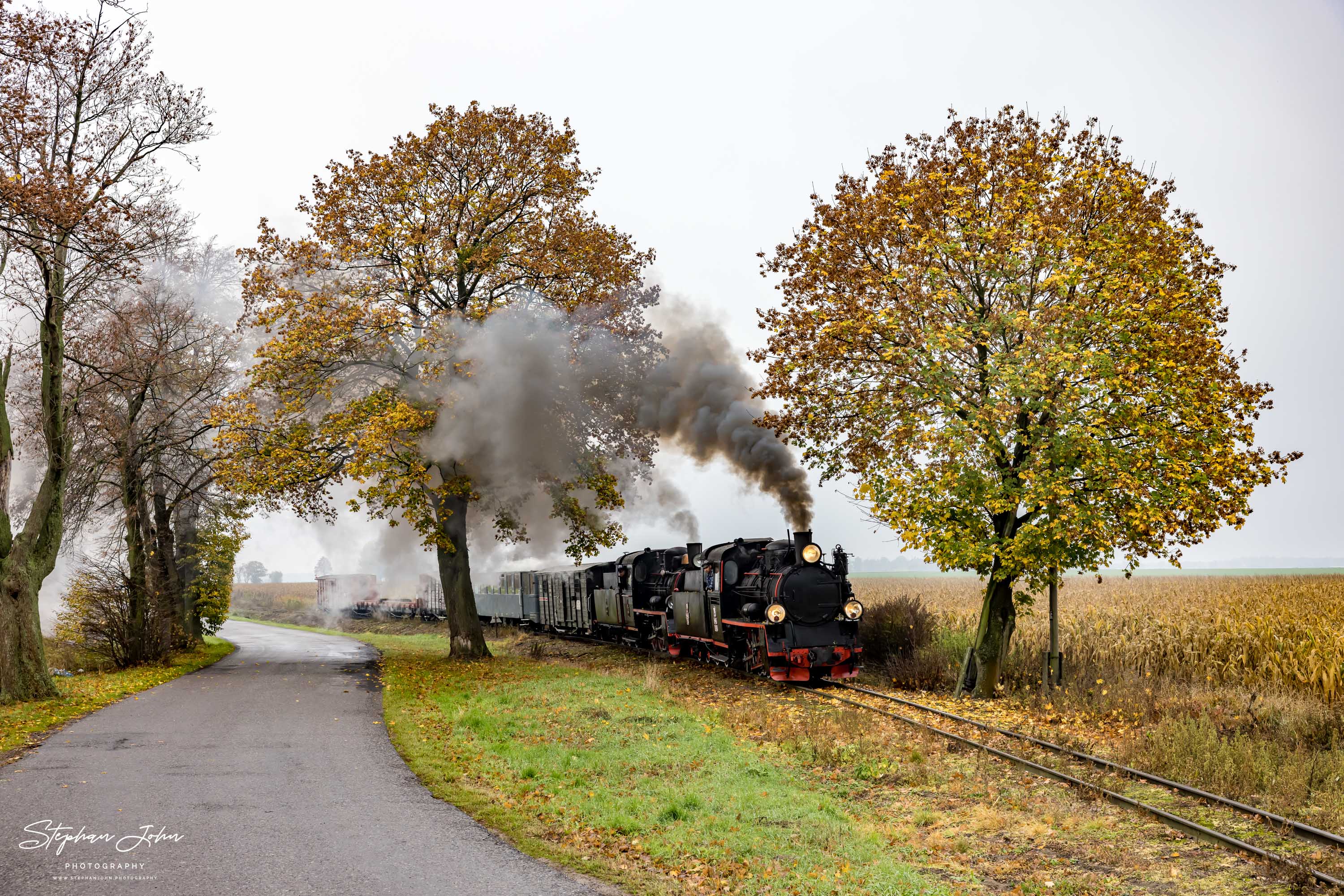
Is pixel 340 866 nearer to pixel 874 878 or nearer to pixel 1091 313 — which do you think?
pixel 874 878

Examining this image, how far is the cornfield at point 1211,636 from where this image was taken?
1500 centimetres

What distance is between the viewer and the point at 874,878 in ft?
23.8

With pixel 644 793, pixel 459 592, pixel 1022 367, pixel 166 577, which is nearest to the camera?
pixel 644 793

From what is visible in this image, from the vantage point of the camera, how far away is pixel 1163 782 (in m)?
9.64

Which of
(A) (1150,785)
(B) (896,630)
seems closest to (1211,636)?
(B) (896,630)

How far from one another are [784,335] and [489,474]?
8867mm

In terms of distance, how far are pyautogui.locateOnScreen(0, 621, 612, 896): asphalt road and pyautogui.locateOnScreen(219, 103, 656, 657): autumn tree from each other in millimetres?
7671

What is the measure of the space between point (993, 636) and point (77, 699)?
16201 millimetres

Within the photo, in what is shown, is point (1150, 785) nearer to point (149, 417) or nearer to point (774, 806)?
point (774, 806)

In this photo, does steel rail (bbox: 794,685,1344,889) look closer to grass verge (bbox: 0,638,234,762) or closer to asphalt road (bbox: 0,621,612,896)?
asphalt road (bbox: 0,621,612,896)

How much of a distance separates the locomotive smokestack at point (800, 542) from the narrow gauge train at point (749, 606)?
2cm

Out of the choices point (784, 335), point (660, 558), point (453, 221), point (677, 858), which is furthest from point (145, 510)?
point (677, 858)

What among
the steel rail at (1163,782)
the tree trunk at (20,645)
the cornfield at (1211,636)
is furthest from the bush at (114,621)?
the cornfield at (1211,636)

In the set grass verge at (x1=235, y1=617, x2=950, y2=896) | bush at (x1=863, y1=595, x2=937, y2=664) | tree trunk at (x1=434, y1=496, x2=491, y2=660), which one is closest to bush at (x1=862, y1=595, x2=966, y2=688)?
bush at (x1=863, y1=595, x2=937, y2=664)
